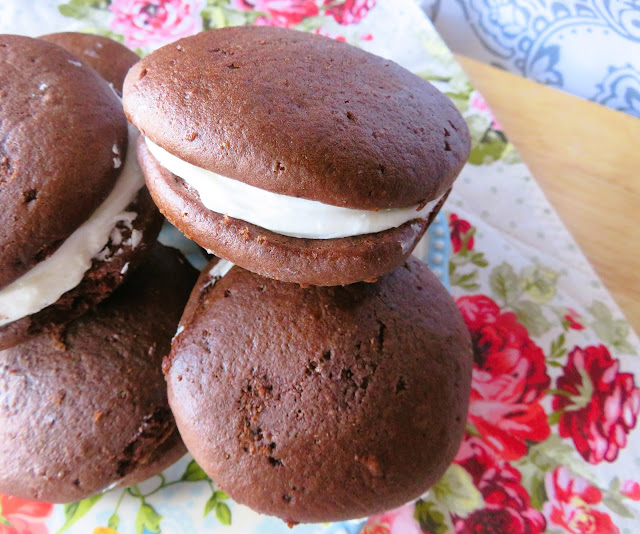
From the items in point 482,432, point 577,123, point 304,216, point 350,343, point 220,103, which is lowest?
point 482,432

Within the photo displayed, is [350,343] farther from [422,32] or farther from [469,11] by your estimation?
[469,11]

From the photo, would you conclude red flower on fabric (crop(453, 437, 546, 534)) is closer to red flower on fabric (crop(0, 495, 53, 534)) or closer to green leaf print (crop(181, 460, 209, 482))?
green leaf print (crop(181, 460, 209, 482))

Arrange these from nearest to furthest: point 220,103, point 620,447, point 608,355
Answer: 1. point 220,103
2. point 620,447
3. point 608,355

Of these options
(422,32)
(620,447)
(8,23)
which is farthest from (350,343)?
(8,23)

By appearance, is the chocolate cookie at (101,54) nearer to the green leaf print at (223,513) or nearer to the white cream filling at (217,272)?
the white cream filling at (217,272)

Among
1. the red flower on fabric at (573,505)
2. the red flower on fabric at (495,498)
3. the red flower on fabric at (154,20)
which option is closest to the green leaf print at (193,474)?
the red flower on fabric at (495,498)

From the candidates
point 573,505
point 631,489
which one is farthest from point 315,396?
point 631,489

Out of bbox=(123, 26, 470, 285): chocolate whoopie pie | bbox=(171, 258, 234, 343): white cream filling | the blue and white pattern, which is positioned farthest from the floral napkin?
the blue and white pattern
